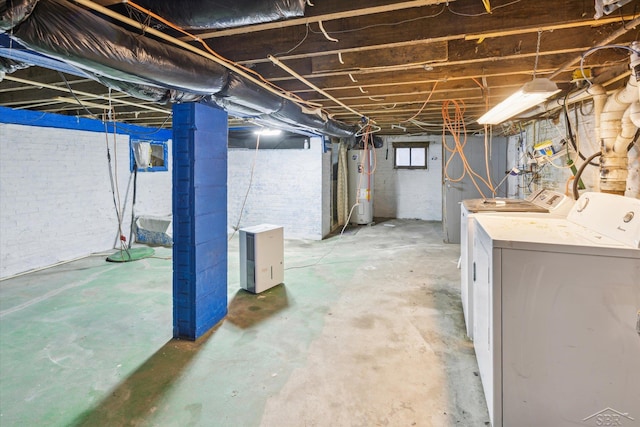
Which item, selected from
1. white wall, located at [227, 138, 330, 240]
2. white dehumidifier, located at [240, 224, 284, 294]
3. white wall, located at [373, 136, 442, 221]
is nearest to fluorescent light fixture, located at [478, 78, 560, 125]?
white dehumidifier, located at [240, 224, 284, 294]

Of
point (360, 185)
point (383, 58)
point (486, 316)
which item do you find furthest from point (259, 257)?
point (360, 185)

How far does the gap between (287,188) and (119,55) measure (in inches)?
199

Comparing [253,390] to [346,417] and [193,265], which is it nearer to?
[346,417]

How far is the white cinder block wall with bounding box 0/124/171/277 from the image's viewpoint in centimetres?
432

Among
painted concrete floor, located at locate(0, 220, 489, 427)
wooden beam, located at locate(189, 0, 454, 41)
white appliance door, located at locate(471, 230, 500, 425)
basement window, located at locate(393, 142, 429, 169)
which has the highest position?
basement window, located at locate(393, 142, 429, 169)

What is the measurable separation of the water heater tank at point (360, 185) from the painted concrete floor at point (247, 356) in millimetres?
3492

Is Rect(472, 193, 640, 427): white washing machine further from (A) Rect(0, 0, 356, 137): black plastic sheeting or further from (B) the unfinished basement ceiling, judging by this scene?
(A) Rect(0, 0, 356, 137): black plastic sheeting

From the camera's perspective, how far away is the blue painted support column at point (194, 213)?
2.66 m

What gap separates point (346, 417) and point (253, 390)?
23.8 inches

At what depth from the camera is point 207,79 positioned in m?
2.13

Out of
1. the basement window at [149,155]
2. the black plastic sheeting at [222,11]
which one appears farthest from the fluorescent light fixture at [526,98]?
the basement window at [149,155]

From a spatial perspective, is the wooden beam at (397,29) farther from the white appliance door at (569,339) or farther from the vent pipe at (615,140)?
the white appliance door at (569,339)

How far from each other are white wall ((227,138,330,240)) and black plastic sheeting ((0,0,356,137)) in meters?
3.67

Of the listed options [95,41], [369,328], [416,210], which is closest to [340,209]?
[416,210]
